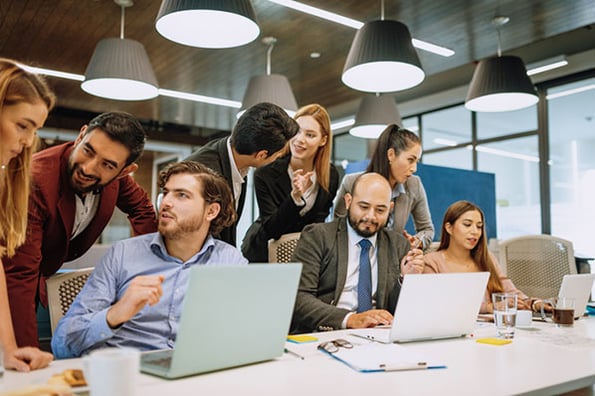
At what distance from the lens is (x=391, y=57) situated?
10.4ft

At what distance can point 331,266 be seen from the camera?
206cm

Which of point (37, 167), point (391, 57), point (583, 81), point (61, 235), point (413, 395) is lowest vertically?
point (413, 395)

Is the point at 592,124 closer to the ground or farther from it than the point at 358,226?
farther from it

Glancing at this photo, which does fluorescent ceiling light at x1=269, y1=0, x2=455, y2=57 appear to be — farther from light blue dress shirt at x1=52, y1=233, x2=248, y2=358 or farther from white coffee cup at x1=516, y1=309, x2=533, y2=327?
light blue dress shirt at x1=52, y1=233, x2=248, y2=358

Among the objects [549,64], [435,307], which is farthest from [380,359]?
[549,64]

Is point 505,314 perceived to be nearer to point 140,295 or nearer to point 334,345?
point 334,345

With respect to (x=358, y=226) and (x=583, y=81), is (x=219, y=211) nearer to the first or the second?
(x=358, y=226)

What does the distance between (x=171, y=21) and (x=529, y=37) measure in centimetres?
431

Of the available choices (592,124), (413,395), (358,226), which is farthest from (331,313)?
(592,124)

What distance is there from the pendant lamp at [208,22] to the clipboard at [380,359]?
5.88 feet

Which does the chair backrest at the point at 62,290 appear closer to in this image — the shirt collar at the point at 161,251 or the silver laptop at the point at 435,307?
the shirt collar at the point at 161,251

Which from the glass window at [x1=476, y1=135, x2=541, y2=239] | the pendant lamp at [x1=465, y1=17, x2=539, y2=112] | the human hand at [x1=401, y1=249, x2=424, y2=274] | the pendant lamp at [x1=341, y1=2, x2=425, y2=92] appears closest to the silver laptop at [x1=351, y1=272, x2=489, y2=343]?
the human hand at [x1=401, y1=249, x2=424, y2=274]

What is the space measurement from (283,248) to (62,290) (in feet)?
3.13

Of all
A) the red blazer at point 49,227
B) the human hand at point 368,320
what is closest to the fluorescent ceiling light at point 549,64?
the human hand at point 368,320
